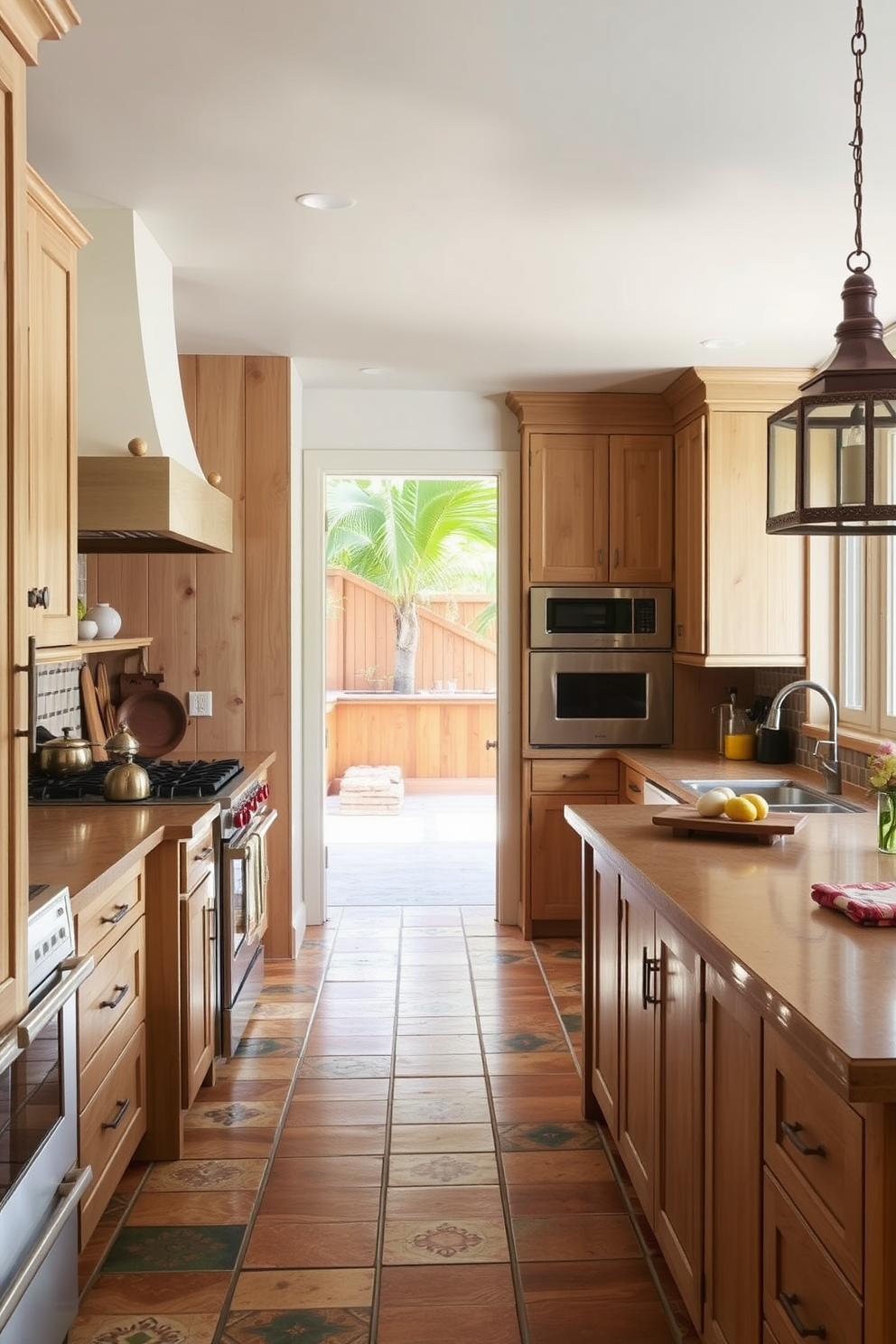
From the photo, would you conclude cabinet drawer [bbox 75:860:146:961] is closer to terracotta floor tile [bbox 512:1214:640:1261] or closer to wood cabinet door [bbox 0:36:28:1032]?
wood cabinet door [bbox 0:36:28:1032]

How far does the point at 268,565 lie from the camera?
4.88 m

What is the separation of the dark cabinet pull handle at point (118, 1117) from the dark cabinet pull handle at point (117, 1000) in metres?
0.23

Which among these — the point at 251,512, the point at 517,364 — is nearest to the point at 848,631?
the point at 517,364

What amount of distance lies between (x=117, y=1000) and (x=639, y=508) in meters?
3.57

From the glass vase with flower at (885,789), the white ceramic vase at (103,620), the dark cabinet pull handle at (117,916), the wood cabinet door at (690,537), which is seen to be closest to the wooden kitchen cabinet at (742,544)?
the wood cabinet door at (690,537)

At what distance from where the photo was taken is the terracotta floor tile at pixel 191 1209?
2.71 metres

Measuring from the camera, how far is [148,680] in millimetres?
4762

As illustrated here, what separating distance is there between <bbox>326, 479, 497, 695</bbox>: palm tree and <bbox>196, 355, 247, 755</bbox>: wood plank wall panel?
206 inches

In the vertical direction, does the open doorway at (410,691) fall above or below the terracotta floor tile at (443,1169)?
above

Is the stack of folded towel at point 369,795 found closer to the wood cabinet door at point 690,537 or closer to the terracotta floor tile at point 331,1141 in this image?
the wood cabinet door at point 690,537

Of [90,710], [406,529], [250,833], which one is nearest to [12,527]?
[250,833]

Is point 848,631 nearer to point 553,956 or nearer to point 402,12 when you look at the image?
point 553,956

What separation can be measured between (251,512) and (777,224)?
2.51 m

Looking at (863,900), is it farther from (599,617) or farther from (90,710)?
(599,617)
